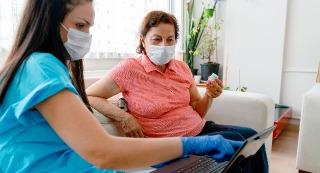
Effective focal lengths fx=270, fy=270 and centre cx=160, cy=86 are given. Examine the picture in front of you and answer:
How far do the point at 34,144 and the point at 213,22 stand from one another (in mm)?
2682

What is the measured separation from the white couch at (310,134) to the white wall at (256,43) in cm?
107

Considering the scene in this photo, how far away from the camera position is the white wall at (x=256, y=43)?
261cm

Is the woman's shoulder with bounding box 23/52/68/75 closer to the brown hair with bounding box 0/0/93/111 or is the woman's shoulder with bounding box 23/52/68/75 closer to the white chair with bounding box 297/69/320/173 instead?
the brown hair with bounding box 0/0/93/111

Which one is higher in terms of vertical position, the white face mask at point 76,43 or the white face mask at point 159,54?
the white face mask at point 76,43

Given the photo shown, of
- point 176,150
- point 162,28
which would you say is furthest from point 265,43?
point 176,150

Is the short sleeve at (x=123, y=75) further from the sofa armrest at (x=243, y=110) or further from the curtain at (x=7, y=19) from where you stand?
the curtain at (x=7, y=19)

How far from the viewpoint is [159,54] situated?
1.39 metres

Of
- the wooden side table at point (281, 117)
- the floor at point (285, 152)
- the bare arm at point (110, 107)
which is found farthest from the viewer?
the wooden side table at point (281, 117)

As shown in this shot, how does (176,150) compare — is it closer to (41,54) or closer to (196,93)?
(41,54)

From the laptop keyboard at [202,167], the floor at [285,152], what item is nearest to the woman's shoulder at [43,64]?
the laptop keyboard at [202,167]

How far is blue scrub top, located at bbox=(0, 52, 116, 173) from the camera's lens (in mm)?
563

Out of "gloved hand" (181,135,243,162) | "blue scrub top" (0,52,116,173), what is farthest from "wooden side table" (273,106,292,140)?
"blue scrub top" (0,52,116,173)

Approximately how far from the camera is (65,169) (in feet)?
2.27

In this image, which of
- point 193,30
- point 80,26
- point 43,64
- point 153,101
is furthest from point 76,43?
point 193,30
